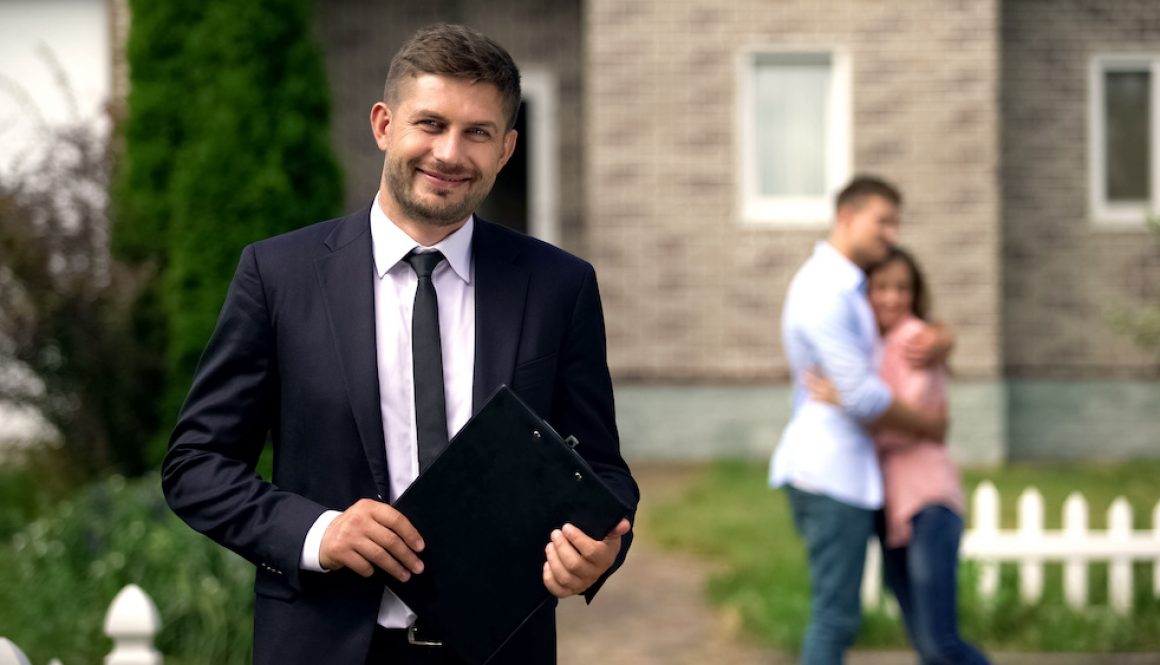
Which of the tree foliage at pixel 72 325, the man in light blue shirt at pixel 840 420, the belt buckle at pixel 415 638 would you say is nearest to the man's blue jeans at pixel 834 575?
the man in light blue shirt at pixel 840 420

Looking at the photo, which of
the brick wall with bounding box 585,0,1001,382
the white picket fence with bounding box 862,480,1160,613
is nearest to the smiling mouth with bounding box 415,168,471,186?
the white picket fence with bounding box 862,480,1160,613

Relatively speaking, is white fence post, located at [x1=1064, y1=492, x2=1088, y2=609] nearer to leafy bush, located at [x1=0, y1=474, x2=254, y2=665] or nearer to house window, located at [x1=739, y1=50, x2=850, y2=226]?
leafy bush, located at [x1=0, y1=474, x2=254, y2=665]

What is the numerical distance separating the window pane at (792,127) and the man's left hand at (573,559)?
999cm

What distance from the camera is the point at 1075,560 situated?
659 centimetres

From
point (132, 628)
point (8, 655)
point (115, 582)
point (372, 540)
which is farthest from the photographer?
point (115, 582)

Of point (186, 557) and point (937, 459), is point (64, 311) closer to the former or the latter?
point (186, 557)

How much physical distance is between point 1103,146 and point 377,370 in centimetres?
1170

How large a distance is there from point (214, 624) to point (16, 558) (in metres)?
1.81

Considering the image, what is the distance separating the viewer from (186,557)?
6.09 m

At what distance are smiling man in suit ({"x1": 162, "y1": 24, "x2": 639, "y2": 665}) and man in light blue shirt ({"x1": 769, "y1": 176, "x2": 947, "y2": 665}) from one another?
221 cm

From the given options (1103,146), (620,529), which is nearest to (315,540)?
(620,529)

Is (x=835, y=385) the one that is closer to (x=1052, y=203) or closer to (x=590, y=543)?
(x=590, y=543)

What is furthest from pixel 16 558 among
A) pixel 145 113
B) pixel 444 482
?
pixel 444 482

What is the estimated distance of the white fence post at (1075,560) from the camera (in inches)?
259
